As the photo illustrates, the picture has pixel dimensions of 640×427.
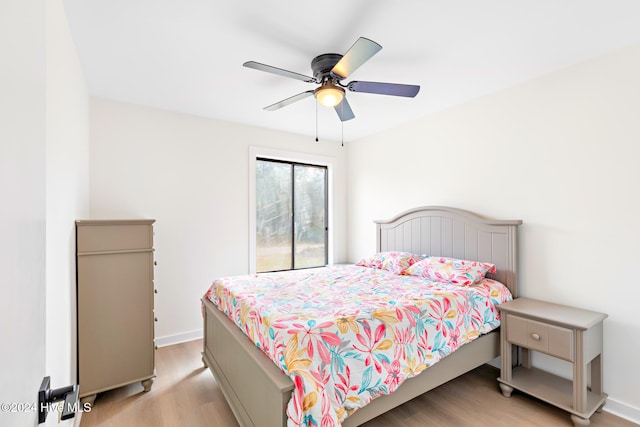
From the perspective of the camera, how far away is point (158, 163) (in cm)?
326

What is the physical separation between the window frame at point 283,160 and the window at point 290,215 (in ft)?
0.19

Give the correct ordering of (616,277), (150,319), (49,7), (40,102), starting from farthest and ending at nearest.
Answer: (150,319), (616,277), (49,7), (40,102)

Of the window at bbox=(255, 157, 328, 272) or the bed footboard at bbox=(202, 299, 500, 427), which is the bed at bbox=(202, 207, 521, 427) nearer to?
the bed footboard at bbox=(202, 299, 500, 427)

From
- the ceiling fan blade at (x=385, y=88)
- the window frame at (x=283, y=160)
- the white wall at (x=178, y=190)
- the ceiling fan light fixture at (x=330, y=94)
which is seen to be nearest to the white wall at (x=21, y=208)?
the ceiling fan light fixture at (x=330, y=94)

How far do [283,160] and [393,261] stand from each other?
Result: 79.9 inches

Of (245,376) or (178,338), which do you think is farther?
(178,338)

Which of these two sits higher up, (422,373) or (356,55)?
(356,55)

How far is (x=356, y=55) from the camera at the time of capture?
1764 mm

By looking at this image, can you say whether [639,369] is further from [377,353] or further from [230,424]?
[230,424]

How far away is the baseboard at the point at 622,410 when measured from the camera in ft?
6.77

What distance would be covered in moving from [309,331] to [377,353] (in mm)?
430

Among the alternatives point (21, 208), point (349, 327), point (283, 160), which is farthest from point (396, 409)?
point (283, 160)

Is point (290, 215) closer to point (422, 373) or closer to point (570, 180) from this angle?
point (422, 373)

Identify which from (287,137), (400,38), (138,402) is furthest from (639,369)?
(287,137)
